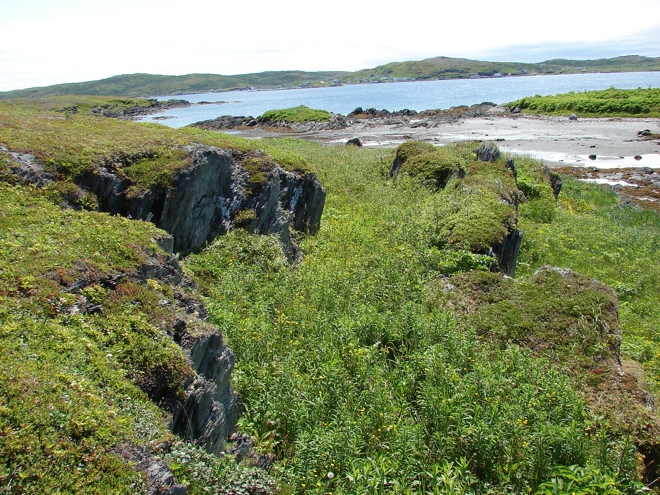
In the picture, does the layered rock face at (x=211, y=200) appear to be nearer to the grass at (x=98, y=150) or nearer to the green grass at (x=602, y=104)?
the grass at (x=98, y=150)

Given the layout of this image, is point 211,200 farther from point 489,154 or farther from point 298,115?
→ point 298,115

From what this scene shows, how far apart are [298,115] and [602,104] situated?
46.0 meters

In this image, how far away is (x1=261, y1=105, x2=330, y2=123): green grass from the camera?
237ft

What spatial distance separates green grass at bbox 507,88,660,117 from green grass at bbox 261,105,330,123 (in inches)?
1363

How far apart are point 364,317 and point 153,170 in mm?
6564

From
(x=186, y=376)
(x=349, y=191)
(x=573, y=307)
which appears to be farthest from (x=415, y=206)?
(x=186, y=376)

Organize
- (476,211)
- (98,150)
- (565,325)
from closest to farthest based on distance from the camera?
(565,325), (98,150), (476,211)

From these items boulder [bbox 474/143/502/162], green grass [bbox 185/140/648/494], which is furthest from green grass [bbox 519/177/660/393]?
boulder [bbox 474/143/502/162]

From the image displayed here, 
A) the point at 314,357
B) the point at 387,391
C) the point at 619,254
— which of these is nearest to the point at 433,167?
the point at 619,254

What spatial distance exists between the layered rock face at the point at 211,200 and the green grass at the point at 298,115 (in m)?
58.1

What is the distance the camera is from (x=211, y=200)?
13094 mm

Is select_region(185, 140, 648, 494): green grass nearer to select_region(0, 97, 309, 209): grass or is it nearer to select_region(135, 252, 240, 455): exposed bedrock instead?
select_region(135, 252, 240, 455): exposed bedrock

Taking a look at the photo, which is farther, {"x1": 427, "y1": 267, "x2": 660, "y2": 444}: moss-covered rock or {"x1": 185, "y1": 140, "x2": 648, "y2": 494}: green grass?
{"x1": 427, "y1": 267, "x2": 660, "y2": 444}: moss-covered rock

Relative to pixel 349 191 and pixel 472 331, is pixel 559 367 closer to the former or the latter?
pixel 472 331
